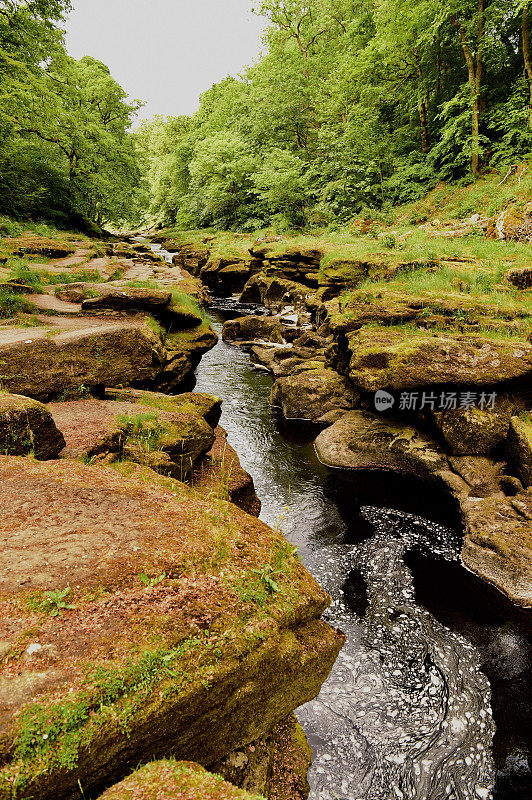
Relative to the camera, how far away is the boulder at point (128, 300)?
9.45m

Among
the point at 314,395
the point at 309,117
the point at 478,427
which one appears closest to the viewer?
the point at 478,427

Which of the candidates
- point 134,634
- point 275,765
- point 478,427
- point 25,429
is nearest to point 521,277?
point 478,427

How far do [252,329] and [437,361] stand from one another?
12111 mm

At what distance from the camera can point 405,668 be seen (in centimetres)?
535

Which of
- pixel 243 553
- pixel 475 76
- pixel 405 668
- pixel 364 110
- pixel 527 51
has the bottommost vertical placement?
pixel 405 668

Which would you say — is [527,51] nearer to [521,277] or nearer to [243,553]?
[521,277]

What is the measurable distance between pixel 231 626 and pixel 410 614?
16.0 feet

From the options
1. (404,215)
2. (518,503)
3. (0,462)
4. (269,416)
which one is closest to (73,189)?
(404,215)

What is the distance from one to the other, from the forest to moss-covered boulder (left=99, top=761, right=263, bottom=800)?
24.3 meters

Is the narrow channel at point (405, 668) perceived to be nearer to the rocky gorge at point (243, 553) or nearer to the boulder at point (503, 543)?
the rocky gorge at point (243, 553)

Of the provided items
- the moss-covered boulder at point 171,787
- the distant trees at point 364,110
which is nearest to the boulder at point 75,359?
the moss-covered boulder at point 171,787

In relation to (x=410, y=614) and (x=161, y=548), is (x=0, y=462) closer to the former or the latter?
(x=161, y=548)

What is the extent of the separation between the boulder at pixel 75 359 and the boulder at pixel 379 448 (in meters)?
5.29

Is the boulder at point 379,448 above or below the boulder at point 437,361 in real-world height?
below
